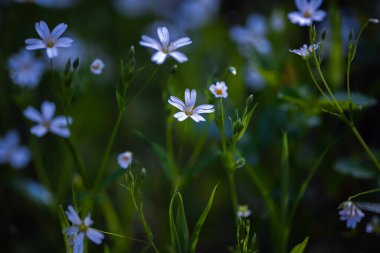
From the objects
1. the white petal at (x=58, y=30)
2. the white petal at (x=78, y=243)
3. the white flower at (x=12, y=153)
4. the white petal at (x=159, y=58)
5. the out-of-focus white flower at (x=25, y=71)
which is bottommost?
the white flower at (x=12, y=153)

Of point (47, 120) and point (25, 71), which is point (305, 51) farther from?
point (25, 71)

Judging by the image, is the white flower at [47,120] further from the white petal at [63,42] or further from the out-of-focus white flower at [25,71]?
the white petal at [63,42]

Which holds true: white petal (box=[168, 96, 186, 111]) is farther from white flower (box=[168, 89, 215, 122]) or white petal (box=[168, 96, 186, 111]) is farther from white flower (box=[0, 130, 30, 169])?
white flower (box=[0, 130, 30, 169])

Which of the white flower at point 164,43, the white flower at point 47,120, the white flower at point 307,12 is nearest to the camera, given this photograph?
the white flower at point 164,43

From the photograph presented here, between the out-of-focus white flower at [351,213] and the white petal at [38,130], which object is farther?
the white petal at [38,130]

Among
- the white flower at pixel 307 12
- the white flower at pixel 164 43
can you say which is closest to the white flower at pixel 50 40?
the white flower at pixel 164 43

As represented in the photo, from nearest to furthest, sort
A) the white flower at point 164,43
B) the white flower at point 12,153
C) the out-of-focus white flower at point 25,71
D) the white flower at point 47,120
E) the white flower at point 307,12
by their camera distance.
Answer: the white flower at point 164,43, the white flower at point 307,12, the white flower at point 47,120, the out-of-focus white flower at point 25,71, the white flower at point 12,153

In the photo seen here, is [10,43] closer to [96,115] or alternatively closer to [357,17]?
[96,115]

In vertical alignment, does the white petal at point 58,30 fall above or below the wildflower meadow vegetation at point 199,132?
above

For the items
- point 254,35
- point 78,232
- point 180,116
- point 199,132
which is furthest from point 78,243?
point 254,35

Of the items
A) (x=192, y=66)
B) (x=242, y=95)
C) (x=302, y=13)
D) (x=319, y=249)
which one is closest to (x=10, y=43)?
(x=192, y=66)
